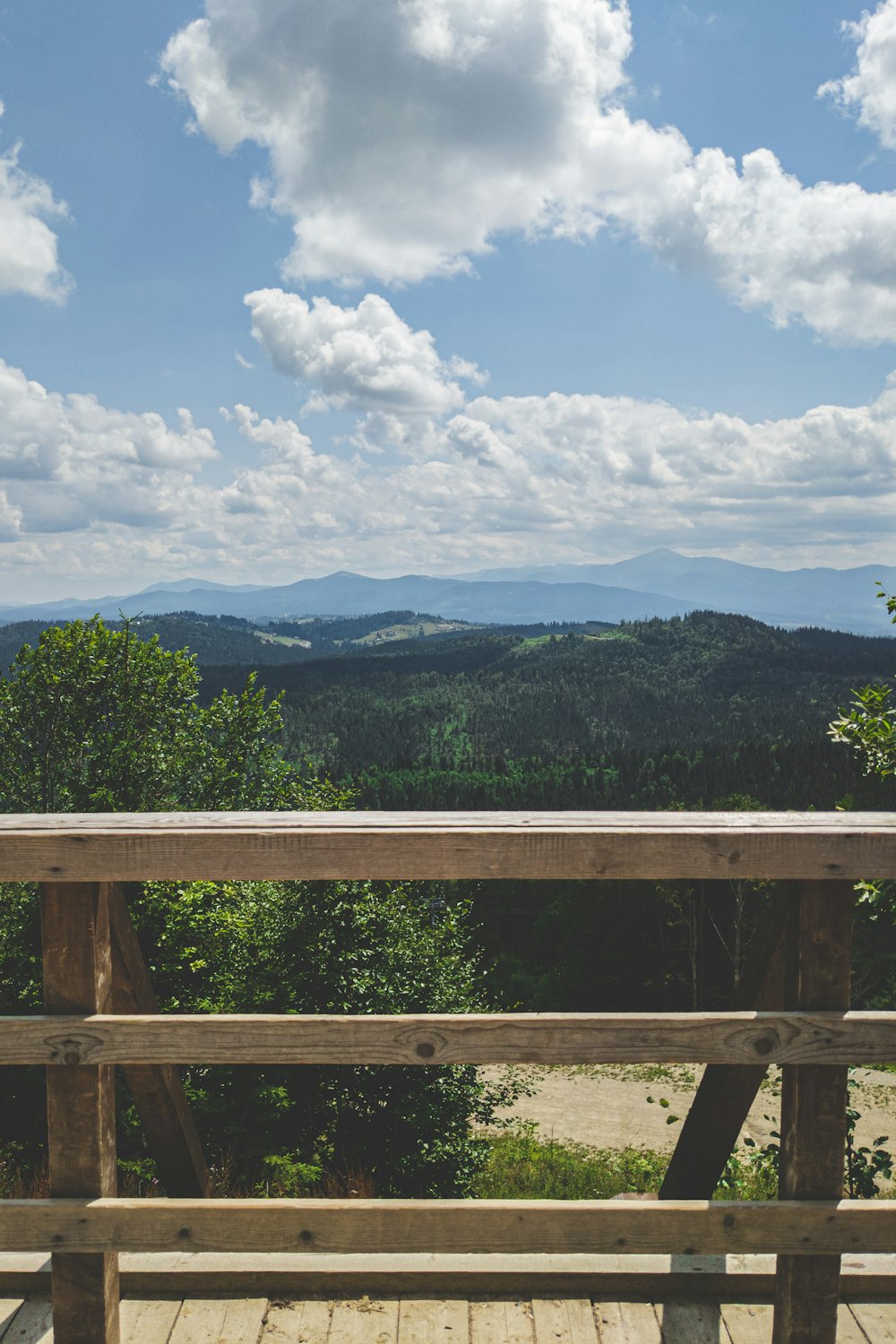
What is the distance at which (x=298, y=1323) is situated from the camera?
2.74 metres

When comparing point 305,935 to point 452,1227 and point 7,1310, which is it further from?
point 452,1227

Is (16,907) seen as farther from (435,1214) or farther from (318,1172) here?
(435,1214)

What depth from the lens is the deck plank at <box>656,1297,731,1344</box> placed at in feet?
8.75

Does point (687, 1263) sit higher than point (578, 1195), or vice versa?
point (687, 1263)

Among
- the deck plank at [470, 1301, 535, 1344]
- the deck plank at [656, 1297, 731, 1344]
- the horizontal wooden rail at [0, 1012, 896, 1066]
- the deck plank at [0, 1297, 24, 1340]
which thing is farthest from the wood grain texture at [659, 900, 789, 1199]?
the deck plank at [0, 1297, 24, 1340]

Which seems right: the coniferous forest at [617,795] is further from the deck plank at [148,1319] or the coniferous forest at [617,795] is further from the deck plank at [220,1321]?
the deck plank at [148,1319]

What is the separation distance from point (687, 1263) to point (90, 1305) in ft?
5.91

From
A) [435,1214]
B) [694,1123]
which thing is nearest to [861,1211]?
Result: [694,1123]

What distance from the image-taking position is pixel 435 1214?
231 cm

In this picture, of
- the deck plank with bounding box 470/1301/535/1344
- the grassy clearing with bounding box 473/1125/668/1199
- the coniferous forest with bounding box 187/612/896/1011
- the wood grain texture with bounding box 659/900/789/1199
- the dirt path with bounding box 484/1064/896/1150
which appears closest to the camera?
the wood grain texture with bounding box 659/900/789/1199

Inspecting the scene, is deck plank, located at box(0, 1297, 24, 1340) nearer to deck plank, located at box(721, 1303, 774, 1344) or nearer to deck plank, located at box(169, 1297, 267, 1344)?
deck plank, located at box(169, 1297, 267, 1344)

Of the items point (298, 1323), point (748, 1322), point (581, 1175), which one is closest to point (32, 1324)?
point (298, 1323)

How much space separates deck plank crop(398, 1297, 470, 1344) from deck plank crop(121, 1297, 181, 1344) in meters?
0.71

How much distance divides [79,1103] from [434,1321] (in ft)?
4.40
